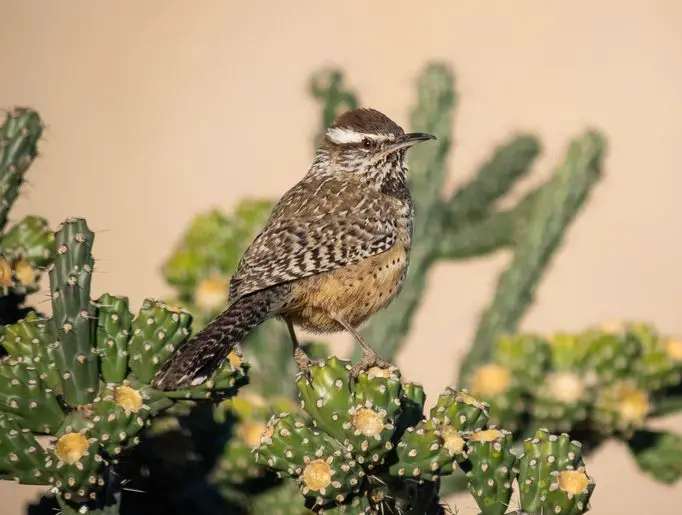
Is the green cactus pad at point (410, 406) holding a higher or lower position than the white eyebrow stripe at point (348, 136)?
lower

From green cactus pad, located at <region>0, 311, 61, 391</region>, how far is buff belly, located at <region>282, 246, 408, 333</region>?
0.78 metres

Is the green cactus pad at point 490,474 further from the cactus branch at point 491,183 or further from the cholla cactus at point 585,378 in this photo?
the cactus branch at point 491,183

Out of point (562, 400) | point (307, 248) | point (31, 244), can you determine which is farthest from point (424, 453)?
point (31, 244)

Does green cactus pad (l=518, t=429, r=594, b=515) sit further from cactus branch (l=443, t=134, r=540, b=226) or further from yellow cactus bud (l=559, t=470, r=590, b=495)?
cactus branch (l=443, t=134, r=540, b=226)

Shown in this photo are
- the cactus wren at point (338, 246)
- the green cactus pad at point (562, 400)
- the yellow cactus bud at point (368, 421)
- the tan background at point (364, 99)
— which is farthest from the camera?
the tan background at point (364, 99)

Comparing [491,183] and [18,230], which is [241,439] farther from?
[491,183]

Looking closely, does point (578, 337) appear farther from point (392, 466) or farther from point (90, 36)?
point (90, 36)

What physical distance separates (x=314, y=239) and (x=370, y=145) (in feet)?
1.90

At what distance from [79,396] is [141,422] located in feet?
0.52

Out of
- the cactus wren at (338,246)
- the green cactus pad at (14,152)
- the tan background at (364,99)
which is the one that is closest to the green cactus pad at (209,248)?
the cactus wren at (338,246)

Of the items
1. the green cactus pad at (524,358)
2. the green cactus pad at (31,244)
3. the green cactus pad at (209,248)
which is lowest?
the green cactus pad at (31,244)

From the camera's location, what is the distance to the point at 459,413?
109 inches

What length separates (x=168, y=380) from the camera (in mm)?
2742

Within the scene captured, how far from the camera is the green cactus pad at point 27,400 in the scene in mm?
2695
